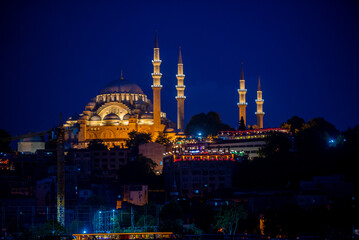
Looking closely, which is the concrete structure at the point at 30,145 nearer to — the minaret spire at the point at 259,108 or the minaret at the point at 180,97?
the minaret at the point at 180,97

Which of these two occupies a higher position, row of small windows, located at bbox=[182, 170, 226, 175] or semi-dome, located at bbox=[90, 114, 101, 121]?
semi-dome, located at bbox=[90, 114, 101, 121]

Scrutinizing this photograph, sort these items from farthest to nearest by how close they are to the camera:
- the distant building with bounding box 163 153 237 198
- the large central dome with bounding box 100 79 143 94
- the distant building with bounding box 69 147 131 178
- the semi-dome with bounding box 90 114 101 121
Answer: the large central dome with bounding box 100 79 143 94 < the semi-dome with bounding box 90 114 101 121 < the distant building with bounding box 69 147 131 178 < the distant building with bounding box 163 153 237 198

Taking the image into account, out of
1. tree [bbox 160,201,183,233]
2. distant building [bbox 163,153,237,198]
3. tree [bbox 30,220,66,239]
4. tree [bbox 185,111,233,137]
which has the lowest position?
tree [bbox 30,220,66,239]

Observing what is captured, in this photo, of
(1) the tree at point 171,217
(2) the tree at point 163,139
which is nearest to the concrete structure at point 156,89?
(2) the tree at point 163,139

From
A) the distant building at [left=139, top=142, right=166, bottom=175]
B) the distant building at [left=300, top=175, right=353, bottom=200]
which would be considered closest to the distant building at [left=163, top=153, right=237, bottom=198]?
the distant building at [left=300, top=175, right=353, bottom=200]

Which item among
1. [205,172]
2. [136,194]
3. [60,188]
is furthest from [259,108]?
[60,188]

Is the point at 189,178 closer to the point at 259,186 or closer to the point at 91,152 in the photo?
the point at 259,186

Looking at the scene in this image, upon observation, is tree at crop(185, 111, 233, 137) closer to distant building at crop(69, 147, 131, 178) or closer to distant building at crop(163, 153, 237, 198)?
distant building at crop(69, 147, 131, 178)
